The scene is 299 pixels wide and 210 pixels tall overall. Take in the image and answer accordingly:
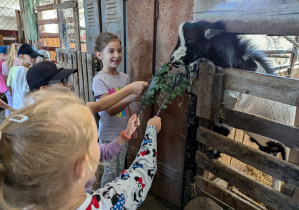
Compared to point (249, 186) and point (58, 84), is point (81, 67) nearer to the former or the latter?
point (58, 84)

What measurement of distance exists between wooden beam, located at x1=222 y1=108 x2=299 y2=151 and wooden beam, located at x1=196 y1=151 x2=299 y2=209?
35 centimetres

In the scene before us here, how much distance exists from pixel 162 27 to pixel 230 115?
3.39ft

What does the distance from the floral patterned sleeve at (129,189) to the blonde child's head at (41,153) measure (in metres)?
0.17

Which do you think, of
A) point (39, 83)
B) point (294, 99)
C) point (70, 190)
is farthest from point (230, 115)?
point (39, 83)

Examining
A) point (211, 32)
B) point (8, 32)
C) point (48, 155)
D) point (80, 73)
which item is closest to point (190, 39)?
point (211, 32)

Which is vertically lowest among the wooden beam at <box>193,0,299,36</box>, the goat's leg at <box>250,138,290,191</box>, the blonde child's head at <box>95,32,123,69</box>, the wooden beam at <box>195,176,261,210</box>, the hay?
the hay

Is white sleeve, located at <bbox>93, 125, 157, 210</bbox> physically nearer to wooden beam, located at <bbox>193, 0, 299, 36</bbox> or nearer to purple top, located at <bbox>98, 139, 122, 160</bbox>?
purple top, located at <bbox>98, 139, 122, 160</bbox>

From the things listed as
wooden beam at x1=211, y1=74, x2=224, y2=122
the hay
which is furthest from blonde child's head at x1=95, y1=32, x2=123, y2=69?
the hay

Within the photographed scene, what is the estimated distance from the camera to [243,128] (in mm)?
1480

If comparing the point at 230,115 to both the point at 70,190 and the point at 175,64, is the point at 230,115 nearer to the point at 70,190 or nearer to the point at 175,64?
the point at 175,64

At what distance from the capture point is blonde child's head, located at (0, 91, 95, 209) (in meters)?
0.71

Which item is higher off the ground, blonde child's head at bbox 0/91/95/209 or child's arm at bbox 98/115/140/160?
blonde child's head at bbox 0/91/95/209

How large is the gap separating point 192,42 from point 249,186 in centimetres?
115

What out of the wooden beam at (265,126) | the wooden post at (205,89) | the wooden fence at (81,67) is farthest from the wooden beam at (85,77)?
the wooden beam at (265,126)
